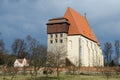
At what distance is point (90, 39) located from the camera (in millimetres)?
86750

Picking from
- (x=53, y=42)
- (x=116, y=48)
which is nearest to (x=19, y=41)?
(x=53, y=42)

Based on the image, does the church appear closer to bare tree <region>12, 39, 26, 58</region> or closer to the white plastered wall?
the white plastered wall

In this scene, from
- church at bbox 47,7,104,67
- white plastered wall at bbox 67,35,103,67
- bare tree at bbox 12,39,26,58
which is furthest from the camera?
bare tree at bbox 12,39,26,58

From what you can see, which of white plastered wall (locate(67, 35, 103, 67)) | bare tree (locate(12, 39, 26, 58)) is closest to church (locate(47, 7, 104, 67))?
white plastered wall (locate(67, 35, 103, 67))

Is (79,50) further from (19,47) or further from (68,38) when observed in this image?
(19,47)

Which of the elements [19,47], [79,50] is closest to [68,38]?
[79,50]

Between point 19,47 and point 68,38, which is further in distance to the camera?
point 19,47

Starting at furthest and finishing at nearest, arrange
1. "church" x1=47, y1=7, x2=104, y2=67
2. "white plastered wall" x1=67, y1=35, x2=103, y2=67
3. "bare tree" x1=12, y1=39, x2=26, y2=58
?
1. "bare tree" x1=12, y1=39, x2=26, y2=58
2. "church" x1=47, y1=7, x2=104, y2=67
3. "white plastered wall" x1=67, y1=35, x2=103, y2=67

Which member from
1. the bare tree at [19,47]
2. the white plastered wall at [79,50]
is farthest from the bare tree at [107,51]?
the bare tree at [19,47]

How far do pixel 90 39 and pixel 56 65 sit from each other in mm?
37646

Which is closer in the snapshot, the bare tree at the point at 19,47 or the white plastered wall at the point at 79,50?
the white plastered wall at the point at 79,50

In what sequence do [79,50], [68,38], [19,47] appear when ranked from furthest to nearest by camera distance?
[19,47], [68,38], [79,50]

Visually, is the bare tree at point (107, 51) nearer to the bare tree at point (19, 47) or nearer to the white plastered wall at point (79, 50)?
the white plastered wall at point (79, 50)

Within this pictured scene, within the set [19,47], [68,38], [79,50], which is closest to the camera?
[79,50]
